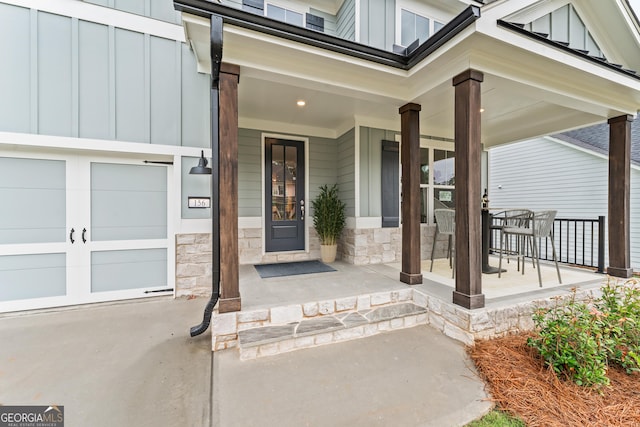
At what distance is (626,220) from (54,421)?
668 centimetres

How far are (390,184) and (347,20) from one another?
9.87ft

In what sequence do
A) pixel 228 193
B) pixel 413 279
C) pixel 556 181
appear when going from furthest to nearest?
pixel 556 181, pixel 413 279, pixel 228 193

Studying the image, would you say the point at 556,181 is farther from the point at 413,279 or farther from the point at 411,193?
the point at 413,279

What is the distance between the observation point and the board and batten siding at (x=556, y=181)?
628cm

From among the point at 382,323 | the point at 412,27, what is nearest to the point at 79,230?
the point at 382,323

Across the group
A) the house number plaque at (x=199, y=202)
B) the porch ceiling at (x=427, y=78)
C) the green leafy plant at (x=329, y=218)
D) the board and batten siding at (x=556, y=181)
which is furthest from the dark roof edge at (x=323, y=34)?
the board and batten siding at (x=556, y=181)

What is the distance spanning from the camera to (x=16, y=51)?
10.2 feet

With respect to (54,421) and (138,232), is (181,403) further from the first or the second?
(138,232)

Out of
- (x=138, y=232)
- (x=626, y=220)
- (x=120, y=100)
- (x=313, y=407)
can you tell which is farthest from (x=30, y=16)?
(x=626, y=220)

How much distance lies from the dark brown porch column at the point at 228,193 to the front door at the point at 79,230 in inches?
73.1

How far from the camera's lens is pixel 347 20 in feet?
15.0

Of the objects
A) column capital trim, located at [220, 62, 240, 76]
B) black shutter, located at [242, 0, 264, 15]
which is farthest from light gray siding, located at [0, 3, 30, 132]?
black shutter, located at [242, 0, 264, 15]

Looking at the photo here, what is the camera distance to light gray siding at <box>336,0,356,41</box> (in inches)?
173

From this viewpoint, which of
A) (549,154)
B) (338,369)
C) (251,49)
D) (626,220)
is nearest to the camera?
(338,369)
